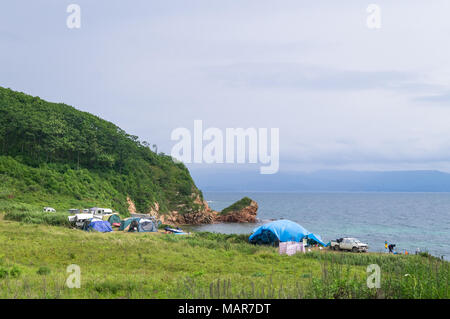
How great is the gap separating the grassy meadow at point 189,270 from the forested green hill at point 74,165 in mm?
34175

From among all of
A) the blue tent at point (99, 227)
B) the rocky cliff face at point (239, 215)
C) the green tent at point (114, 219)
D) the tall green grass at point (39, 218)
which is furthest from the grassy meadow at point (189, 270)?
the rocky cliff face at point (239, 215)

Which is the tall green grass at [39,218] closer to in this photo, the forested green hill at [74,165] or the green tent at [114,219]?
the green tent at [114,219]

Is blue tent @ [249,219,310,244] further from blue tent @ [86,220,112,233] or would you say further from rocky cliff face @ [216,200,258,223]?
rocky cliff face @ [216,200,258,223]

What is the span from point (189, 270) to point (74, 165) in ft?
224

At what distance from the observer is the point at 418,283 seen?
881cm

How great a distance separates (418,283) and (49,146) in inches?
3102

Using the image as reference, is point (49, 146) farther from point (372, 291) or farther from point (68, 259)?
point (372, 291)

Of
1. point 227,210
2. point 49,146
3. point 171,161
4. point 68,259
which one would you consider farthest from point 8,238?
point 171,161

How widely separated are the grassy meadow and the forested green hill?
34.2m

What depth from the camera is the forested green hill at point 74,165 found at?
65.9 meters

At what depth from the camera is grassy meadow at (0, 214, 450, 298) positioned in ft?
30.4

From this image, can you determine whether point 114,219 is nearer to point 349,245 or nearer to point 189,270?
point 349,245

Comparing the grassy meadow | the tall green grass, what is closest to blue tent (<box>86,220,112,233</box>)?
the tall green grass
